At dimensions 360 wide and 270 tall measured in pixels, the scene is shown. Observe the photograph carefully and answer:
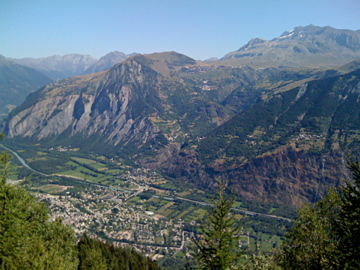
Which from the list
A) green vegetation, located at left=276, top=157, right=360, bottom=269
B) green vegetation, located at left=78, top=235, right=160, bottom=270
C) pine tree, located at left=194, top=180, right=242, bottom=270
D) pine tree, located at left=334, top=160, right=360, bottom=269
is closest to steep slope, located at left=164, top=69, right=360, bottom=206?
green vegetation, located at left=78, top=235, right=160, bottom=270

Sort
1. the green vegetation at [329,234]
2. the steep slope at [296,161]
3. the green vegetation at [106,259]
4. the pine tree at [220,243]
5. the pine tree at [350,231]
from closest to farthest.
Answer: the pine tree at [350,231]
the green vegetation at [329,234]
the pine tree at [220,243]
the green vegetation at [106,259]
the steep slope at [296,161]

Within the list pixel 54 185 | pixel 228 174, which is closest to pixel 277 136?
pixel 228 174

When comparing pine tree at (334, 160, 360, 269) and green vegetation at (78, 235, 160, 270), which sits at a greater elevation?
pine tree at (334, 160, 360, 269)

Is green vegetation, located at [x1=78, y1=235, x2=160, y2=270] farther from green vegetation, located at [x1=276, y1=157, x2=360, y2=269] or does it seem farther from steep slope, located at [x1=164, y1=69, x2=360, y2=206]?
steep slope, located at [x1=164, y1=69, x2=360, y2=206]

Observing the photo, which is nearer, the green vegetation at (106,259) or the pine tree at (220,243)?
the pine tree at (220,243)

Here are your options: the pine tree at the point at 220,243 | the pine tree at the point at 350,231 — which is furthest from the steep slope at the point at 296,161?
the pine tree at the point at 220,243

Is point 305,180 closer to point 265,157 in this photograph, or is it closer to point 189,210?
point 265,157

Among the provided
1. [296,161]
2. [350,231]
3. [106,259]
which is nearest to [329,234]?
[350,231]

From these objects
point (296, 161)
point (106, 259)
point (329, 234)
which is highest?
point (329, 234)

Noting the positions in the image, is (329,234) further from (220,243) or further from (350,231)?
(220,243)

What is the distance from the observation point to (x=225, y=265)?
1995 cm

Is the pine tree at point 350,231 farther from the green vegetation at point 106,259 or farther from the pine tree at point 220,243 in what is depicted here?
the green vegetation at point 106,259

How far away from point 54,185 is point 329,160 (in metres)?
153

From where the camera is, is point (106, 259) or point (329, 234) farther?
point (106, 259)
